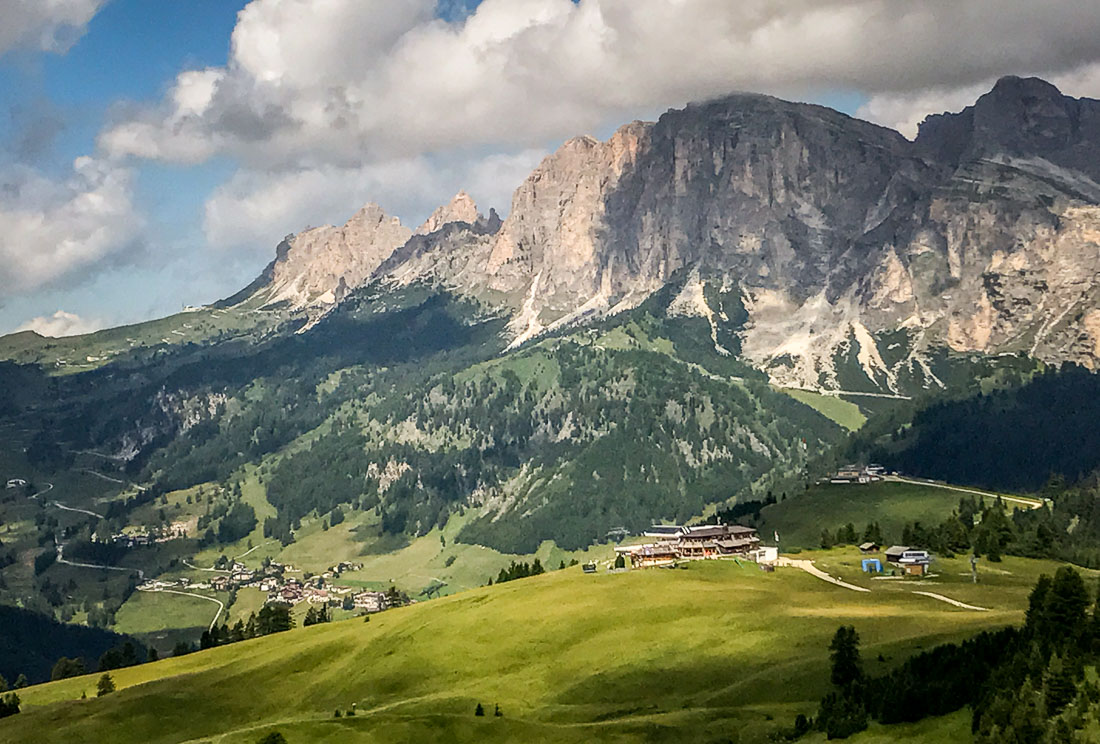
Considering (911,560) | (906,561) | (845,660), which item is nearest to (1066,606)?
(845,660)

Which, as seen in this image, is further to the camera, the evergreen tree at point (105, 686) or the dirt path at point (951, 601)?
the evergreen tree at point (105, 686)

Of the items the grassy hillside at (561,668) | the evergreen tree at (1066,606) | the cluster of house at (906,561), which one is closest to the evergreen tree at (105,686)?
the grassy hillside at (561,668)

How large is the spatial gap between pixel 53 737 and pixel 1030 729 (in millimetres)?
105932

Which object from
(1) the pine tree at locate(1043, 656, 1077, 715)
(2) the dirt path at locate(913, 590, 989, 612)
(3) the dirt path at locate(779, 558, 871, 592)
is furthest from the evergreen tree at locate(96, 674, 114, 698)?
(1) the pine tree at locate(1043, 656, 1077, 715)

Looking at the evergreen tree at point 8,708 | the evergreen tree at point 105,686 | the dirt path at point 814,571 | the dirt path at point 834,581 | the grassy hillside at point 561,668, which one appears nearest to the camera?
the grassy hillside at point 561,668

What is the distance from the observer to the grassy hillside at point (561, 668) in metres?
99.6

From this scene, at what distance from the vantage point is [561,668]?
124500 millimetres

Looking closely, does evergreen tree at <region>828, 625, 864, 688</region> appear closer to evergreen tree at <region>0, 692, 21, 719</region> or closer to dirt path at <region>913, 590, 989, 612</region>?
dirt path at <region>913, 590, 989, 612</region>

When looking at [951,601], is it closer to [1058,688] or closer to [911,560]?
[911,560]

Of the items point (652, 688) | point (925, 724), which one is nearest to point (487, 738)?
point (652, 688)

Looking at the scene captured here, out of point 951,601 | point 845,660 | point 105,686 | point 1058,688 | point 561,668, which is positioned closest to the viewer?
point 1058,688

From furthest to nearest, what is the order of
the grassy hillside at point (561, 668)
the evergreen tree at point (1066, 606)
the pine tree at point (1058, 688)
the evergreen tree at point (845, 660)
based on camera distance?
1. the grassy hillside at point (561, 668)
2. the evergreen tree at point (845, 660)
3. the evergreen tree at point (1066, 606)
4. the pine tree at point (1058, 688)

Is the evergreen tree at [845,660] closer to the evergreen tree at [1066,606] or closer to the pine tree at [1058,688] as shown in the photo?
the evergreen tree at [1066,606]

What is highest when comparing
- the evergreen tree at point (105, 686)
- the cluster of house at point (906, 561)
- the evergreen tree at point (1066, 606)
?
the evergreen tree at point (1066, 606)
